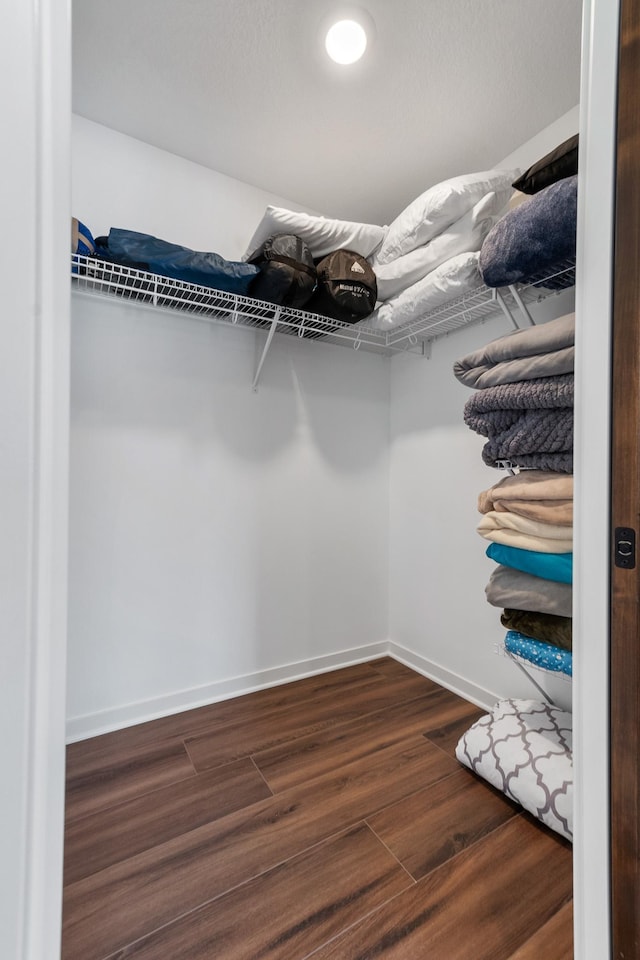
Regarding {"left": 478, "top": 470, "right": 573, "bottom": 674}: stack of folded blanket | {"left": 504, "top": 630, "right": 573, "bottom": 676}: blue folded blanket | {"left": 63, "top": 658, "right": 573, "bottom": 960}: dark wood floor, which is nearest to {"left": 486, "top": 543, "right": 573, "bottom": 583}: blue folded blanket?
{"left": 478, "top": 470, "right": 573, "bottom": 674}: stack of folded blanket

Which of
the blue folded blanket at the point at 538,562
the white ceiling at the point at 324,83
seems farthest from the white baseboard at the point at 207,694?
the white ceiling at the point at 324,83

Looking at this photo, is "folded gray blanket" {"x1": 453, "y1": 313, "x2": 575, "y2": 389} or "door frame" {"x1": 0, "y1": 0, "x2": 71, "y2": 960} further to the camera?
"folded gray blanket" {"x1": 453, "y1": 313, "x2": 575, "y2": 389}

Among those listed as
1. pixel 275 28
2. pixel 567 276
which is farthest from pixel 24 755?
pixel 275 28

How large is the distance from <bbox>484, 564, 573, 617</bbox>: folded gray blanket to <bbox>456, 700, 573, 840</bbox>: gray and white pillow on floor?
1.54 ft

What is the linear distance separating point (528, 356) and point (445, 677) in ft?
5.00

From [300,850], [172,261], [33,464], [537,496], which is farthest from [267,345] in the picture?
[300,850]

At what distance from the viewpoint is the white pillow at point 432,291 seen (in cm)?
144

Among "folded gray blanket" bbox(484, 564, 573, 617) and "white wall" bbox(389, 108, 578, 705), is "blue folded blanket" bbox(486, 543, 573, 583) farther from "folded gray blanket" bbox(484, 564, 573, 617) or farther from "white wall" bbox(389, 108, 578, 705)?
"white wall" bbox(389, 108, 578, 705)

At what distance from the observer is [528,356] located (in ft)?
3.75

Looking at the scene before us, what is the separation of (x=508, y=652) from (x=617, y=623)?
2.46 ft

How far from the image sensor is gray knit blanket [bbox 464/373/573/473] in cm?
106

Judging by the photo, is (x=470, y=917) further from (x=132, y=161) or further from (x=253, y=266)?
(x=132, y=161)

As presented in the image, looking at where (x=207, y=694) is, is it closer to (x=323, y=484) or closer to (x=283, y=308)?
(x=323, y=484)

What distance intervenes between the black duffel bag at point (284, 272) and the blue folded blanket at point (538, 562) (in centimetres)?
117
